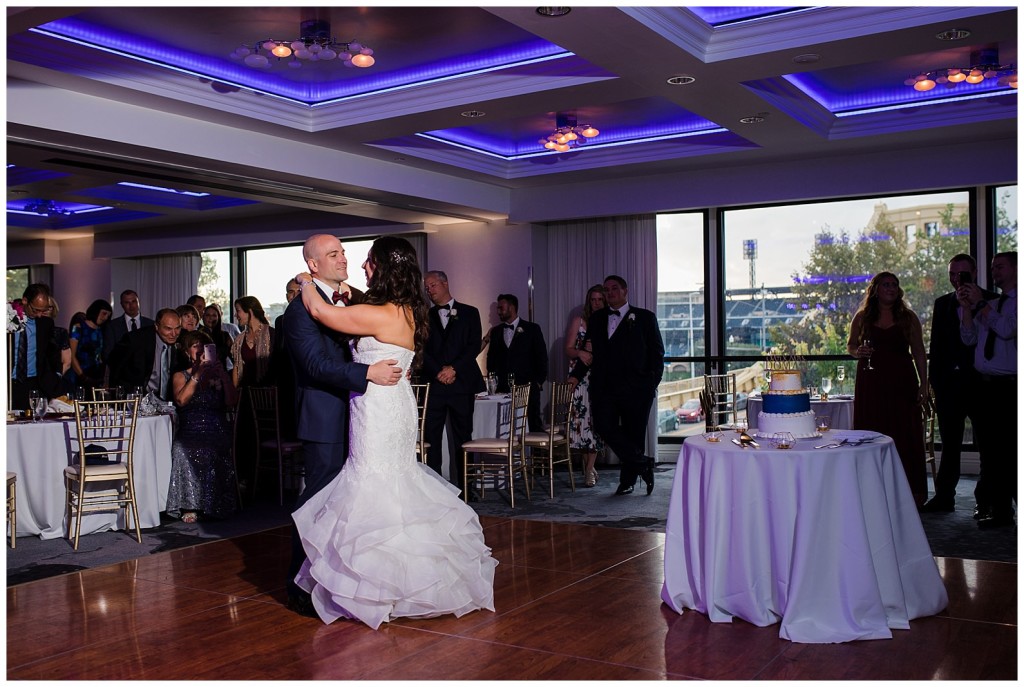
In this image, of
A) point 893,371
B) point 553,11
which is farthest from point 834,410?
point 553,11

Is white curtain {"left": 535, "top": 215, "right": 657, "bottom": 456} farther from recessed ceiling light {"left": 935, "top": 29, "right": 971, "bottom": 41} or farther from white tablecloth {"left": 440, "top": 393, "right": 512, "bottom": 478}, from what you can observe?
recessed ceiling light {"left": 935, "top": 29, "right": 971, "bottom": 41}

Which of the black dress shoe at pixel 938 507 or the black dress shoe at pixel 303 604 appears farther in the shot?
the black dress shoe at pixel 938 507

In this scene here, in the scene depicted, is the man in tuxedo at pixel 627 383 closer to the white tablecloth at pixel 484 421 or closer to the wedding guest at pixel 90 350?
the white tablecloth at pixel 484 421

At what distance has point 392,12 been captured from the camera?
5512mm

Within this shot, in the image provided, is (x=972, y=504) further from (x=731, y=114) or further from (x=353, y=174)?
(x=353, y=174)

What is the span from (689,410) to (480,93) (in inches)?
199

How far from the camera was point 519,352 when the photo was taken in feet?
30.7

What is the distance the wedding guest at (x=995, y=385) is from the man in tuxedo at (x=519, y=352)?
4.10 meters

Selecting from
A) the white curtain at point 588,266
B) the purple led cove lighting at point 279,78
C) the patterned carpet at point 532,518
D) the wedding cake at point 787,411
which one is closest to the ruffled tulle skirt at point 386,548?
the wedding cake at point 787,411

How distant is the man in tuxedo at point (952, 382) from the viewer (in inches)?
251

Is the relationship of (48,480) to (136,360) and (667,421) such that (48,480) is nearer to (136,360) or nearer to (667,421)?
(136,360)

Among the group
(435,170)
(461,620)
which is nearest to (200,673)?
(461,620)

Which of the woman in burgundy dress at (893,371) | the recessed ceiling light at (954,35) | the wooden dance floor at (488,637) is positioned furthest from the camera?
the woman in burgundy dress at (893,371)

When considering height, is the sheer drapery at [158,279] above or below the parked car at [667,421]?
above
